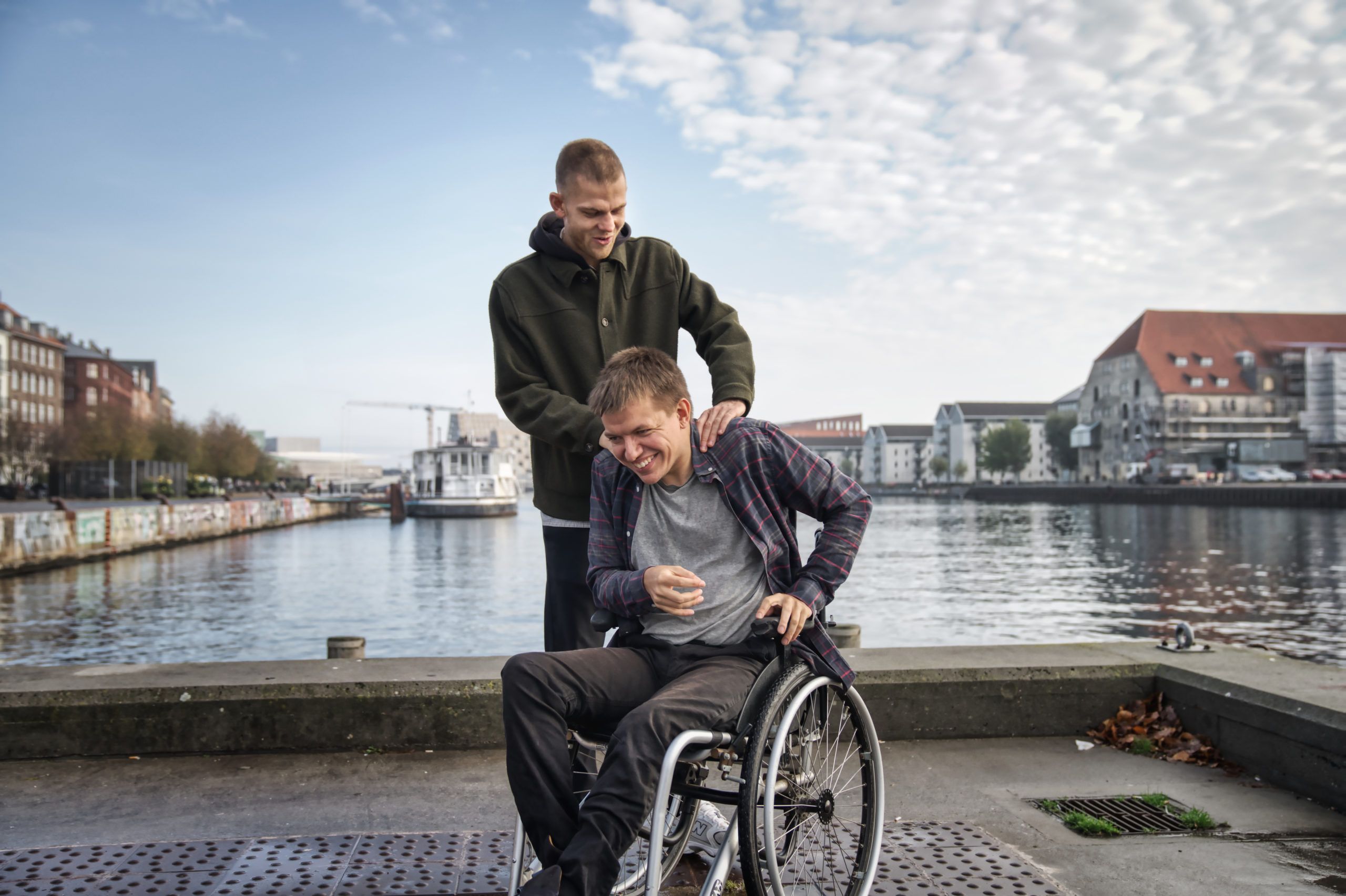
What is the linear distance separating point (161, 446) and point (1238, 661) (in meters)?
78.1

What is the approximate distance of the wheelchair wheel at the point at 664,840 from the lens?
2471mm

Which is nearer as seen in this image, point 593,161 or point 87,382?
point 593,161

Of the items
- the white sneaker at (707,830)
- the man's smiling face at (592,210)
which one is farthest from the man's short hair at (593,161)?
the white sneaker at (707,830)

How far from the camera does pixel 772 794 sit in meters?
2.25

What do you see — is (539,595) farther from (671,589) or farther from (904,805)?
(671,589)

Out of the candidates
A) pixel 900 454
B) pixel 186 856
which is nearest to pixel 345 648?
pixel 186 856

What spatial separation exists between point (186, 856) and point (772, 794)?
202 centimetres

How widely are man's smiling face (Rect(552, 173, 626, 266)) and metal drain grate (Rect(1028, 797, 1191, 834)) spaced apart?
2612 mm

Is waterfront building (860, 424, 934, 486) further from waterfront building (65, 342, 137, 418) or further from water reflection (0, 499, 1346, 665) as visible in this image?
water reflection (0, 499, 1346, 665)

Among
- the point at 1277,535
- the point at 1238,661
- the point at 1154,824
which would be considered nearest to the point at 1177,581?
the point at 1277,535

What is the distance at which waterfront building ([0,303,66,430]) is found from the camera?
73.4 metres

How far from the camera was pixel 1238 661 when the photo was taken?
4906 millimetres

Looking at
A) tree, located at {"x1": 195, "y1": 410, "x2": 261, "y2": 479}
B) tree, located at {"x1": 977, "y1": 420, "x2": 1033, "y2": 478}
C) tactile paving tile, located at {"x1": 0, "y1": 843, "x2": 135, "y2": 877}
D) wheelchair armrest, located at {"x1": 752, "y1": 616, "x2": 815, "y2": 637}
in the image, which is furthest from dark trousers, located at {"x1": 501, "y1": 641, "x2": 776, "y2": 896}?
tree, located at {"x1": 977, "y1": 420, "x2": 1033, "y2": 478}

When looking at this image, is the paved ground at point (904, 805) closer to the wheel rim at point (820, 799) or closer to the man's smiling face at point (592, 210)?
the wheel rim at point (820, 799)
